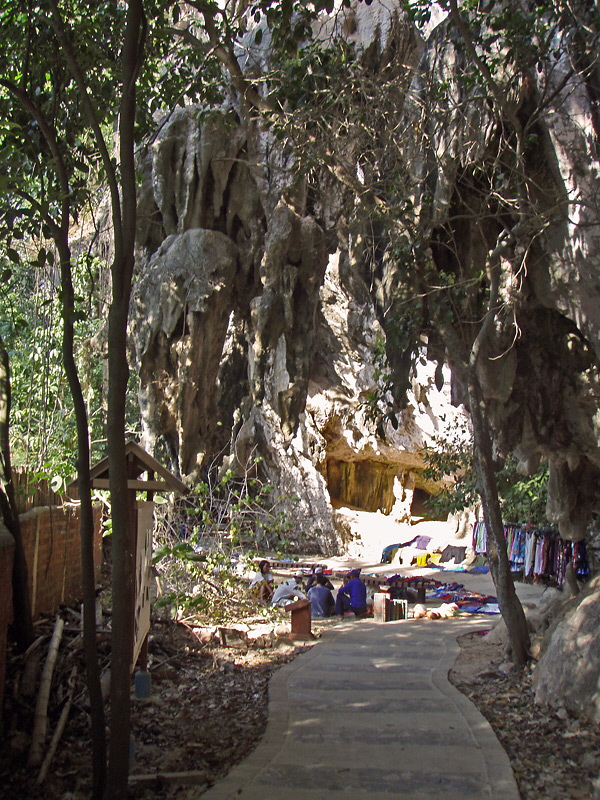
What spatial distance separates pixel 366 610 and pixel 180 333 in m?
9.95

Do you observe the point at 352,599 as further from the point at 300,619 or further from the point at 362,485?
the point at 362,485

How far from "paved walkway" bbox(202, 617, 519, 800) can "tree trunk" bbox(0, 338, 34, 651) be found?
6.48 feet

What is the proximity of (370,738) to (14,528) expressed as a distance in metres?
2.97

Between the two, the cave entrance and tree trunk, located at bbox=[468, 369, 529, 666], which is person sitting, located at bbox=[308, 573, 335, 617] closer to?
tree trunk, located at bbox=[468, 369, 529, 666]

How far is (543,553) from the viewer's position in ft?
36.5

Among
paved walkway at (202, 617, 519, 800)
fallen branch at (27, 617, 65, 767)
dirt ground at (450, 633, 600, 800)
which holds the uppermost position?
fallen branch at (27, 617, 65, 767)

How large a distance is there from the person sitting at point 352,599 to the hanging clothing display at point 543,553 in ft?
7.18

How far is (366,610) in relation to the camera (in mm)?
10984

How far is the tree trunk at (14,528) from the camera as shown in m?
4.73

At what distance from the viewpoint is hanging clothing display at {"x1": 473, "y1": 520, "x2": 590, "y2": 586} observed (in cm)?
996

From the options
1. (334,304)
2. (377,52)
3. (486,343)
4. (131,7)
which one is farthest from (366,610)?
(334,304)

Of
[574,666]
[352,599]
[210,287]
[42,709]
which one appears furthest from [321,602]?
[210,287]

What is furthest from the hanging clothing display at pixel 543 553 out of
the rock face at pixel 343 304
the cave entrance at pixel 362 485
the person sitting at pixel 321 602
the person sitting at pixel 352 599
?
the cave entrance at pixel 362 485

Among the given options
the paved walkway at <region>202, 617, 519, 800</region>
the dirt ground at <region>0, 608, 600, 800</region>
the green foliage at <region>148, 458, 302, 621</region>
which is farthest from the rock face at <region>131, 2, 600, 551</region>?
the dirt ground at <region>0, 608, 600, 800</region>
